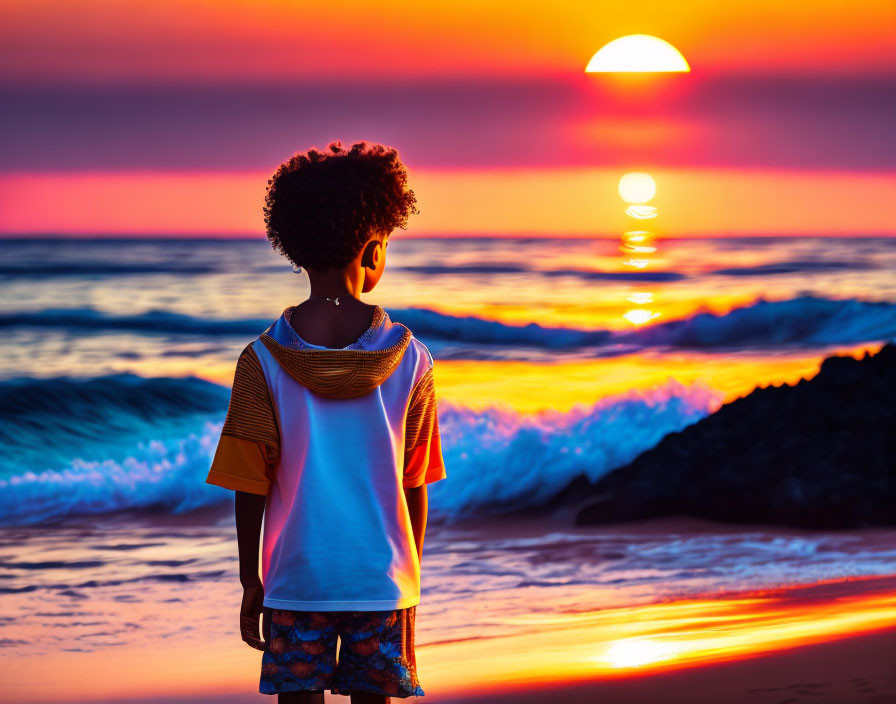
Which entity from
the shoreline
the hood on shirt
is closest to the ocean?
the shoreline

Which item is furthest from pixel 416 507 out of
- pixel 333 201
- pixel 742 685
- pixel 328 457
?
pixel 742 685

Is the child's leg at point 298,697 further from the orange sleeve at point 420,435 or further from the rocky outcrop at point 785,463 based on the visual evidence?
the rocky outcrop at point 785,463

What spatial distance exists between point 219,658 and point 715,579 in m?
2.70

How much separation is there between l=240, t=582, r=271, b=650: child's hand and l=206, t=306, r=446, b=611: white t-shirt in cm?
5

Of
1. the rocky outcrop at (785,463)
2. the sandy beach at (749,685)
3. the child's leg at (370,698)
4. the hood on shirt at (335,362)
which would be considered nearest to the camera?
the hood on shirt at (335,362)

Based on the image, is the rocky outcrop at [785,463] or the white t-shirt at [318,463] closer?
the white t-shirt at [318,463]

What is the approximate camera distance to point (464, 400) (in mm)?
12430

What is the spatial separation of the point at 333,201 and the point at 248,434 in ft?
1.59

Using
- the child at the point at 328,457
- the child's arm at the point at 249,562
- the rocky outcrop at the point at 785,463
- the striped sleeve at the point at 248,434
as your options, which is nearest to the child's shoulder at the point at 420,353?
the child at the point at 328,457

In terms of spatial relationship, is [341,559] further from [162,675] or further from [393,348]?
[162,675]

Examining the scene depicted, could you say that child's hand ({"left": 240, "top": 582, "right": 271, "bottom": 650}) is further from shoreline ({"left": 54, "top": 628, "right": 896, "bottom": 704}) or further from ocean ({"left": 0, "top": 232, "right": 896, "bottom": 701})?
ocean ({"left": 0, "top": 232, "right": 896, "bottom": 701})

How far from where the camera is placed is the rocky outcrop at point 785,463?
25.3 feet

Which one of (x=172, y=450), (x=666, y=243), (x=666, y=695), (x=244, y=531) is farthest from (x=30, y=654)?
(x=666, y=243)

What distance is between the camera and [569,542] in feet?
25.2
